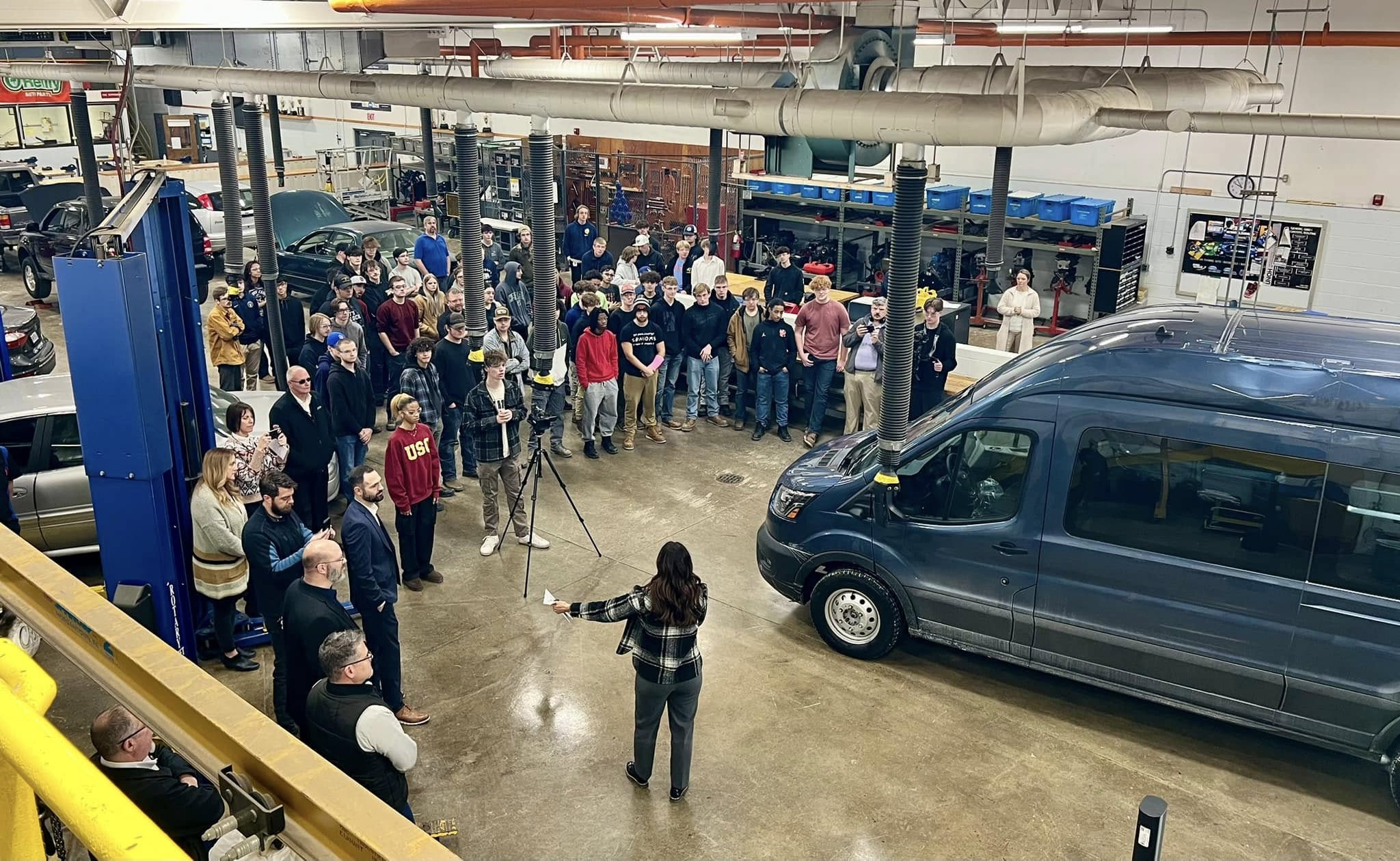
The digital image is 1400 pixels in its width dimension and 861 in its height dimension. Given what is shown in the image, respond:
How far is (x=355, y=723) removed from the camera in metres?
4.16

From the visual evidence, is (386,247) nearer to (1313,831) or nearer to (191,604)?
(191,604)

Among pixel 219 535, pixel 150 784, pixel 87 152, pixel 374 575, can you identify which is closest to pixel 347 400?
pixel 219 535

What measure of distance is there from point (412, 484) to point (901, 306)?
146 inches

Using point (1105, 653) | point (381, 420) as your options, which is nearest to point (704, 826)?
point (1105, 653)

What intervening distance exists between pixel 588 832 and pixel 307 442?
154 inches

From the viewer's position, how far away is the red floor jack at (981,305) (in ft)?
55.1

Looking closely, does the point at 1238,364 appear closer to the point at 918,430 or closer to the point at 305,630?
the point at 918,430

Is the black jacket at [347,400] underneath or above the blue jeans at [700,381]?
above

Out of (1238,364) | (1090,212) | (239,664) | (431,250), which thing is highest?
(1090,212)

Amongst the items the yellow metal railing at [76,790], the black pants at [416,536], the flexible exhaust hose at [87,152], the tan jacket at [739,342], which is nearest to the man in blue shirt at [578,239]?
the tan jacket at [739,342]

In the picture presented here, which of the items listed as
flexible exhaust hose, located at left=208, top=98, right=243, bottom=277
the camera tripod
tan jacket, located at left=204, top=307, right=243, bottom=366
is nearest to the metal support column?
the camera tripod

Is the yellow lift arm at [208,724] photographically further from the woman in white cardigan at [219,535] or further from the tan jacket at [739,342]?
the tan jacket at [739,342]

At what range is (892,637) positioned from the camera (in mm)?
6973

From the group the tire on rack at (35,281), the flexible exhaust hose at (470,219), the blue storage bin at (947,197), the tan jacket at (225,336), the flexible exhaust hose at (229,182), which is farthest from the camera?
the blue storage bin at (947,197)
